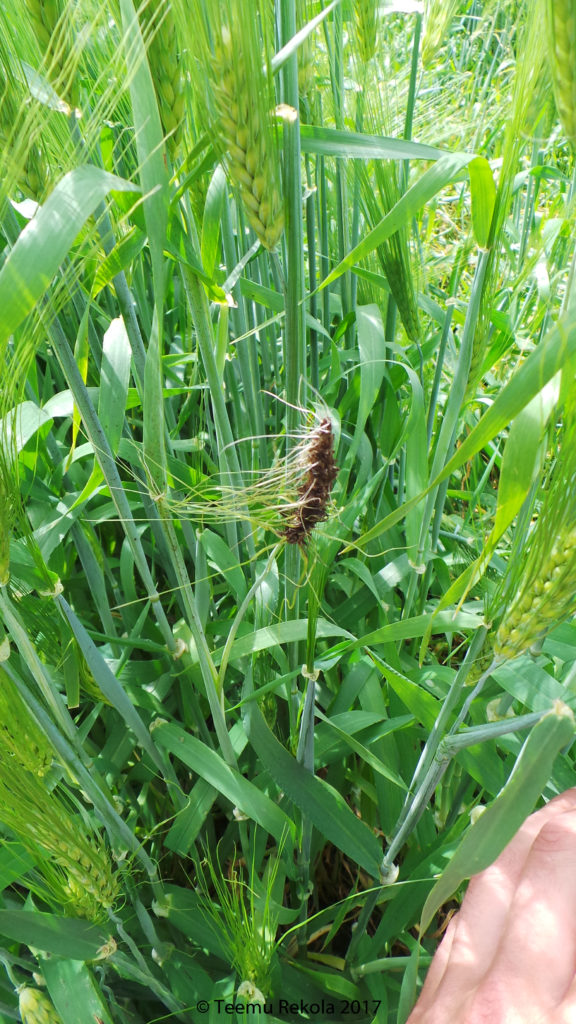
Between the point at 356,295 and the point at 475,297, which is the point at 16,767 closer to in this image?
the point at 475,297

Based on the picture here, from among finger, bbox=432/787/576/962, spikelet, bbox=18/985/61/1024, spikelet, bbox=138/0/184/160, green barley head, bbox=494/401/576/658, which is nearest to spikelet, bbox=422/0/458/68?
spikelet, bbox=138/0/184/160

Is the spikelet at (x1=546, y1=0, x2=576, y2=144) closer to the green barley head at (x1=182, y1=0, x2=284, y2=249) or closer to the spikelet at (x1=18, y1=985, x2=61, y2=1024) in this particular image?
the green barley head at (x1=182, y1=0, x2=284, y2=249)

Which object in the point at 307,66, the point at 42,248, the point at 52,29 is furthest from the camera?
the point at 307,66

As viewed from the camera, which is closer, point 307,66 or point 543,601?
point 543,601

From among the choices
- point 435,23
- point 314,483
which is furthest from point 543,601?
point 435,23

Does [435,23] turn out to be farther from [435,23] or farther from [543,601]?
[543,601]

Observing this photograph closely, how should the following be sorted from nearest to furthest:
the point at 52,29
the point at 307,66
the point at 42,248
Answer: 1. the point at 42,248
2. the point at 52,29
3. the point at 307,66
